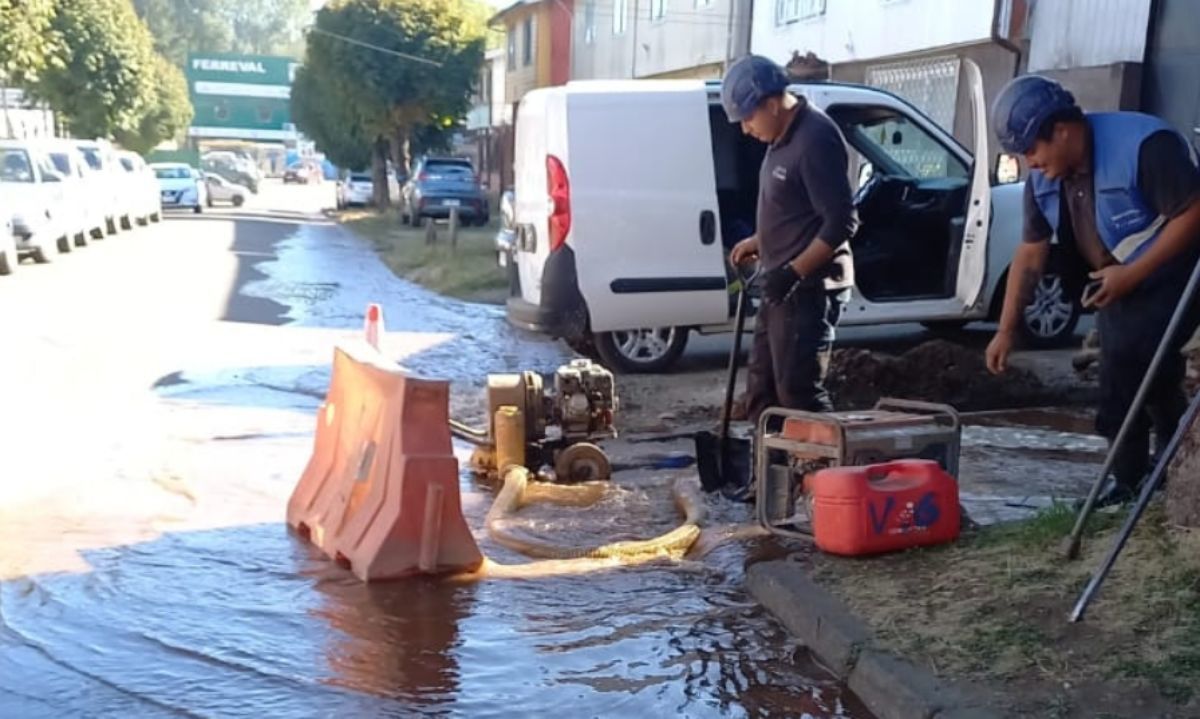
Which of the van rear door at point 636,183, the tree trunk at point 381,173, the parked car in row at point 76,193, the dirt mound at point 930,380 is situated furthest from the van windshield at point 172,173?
the dirt mound at point 930,380

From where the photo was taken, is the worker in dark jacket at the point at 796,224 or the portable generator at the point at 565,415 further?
the portable generator at the point at 565,415

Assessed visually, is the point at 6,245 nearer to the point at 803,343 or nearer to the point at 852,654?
the point at 803,343

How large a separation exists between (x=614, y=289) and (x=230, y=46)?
9761cm

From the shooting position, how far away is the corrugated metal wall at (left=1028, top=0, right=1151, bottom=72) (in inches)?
518

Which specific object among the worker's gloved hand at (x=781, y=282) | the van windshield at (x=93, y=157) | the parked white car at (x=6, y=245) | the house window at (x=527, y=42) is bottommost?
the parked white car at (x=6, y=245)

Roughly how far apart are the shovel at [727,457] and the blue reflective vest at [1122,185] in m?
1.81

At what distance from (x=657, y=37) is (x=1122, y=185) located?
26.9 meters

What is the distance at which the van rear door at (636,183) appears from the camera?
8664mm

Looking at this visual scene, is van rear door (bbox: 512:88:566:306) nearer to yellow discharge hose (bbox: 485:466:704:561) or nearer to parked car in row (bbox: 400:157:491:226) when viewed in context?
yellow discharge hose (bbox: 485:466:704:561)

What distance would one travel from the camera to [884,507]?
178 inches

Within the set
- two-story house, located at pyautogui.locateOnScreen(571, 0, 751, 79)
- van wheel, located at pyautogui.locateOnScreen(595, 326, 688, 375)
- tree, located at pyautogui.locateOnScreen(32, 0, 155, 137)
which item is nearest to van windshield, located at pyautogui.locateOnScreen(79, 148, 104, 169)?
tree, located at pyautogui.locateOnScreen(32, 0, 155, 137)

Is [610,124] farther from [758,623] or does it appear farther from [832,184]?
[758,623]

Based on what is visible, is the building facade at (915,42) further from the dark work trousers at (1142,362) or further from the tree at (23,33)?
the tree at (23,33)

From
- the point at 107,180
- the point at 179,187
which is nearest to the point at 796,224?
the point at 107,180
